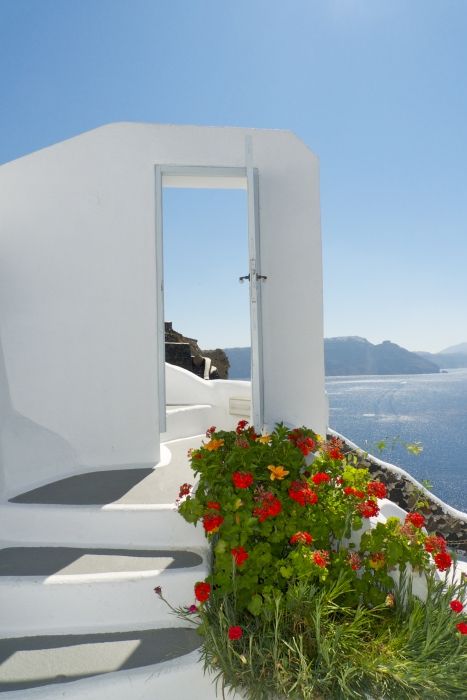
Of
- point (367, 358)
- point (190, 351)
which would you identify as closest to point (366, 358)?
point (367, 358)

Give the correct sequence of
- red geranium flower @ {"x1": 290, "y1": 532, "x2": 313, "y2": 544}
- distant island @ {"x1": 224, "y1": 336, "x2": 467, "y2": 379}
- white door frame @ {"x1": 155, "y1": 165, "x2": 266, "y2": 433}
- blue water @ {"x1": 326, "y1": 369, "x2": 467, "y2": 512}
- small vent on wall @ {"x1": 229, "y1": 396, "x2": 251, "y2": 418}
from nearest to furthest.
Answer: red geranium flower @ {"x1": 290, "y1": 532, "x2": 313, "y2": 544} < white door frame @ {"x1": 155, "y1": 165, "x2": 266, "y2": 433} < small vent on wall @ {"x1": 229, "y1": 396, "x2": 251, "y2": 418} < blue water @ {"x1": 326, "y1": 369, "x2": 467, "y2": 512} < distant island @ {"x1": 224, "y1": 336, "x2": 467, "y2": 379}

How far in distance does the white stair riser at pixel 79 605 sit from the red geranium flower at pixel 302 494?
799 mm

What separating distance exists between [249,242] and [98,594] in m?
2.48

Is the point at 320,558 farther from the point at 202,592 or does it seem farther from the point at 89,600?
the point at 89,600

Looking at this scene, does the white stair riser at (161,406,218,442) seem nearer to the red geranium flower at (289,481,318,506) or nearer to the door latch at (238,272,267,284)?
the door latch at (238,272,267,284)

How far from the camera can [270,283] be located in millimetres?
4016

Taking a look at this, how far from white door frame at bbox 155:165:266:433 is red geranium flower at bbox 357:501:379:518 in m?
1.43

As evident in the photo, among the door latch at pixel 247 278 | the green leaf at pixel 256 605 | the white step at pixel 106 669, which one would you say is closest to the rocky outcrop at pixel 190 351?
the door latch at pixel 247 278

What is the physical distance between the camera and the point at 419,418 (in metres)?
44.1

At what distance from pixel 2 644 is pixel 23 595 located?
198mm

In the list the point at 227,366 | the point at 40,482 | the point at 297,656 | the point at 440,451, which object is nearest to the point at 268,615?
the point at 297,656

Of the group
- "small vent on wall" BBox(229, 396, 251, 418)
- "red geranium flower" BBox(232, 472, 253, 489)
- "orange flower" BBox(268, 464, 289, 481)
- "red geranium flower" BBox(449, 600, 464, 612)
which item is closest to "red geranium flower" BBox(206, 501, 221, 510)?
"red geranium flower" BBox(232, 472, 253, 489)

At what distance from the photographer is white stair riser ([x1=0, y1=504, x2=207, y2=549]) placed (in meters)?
2.69

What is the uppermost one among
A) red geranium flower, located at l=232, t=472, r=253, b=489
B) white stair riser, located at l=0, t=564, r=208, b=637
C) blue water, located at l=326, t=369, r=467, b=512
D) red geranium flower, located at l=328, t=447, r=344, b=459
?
red geranium flower, located at l=328, t=447, r=344, b=459
